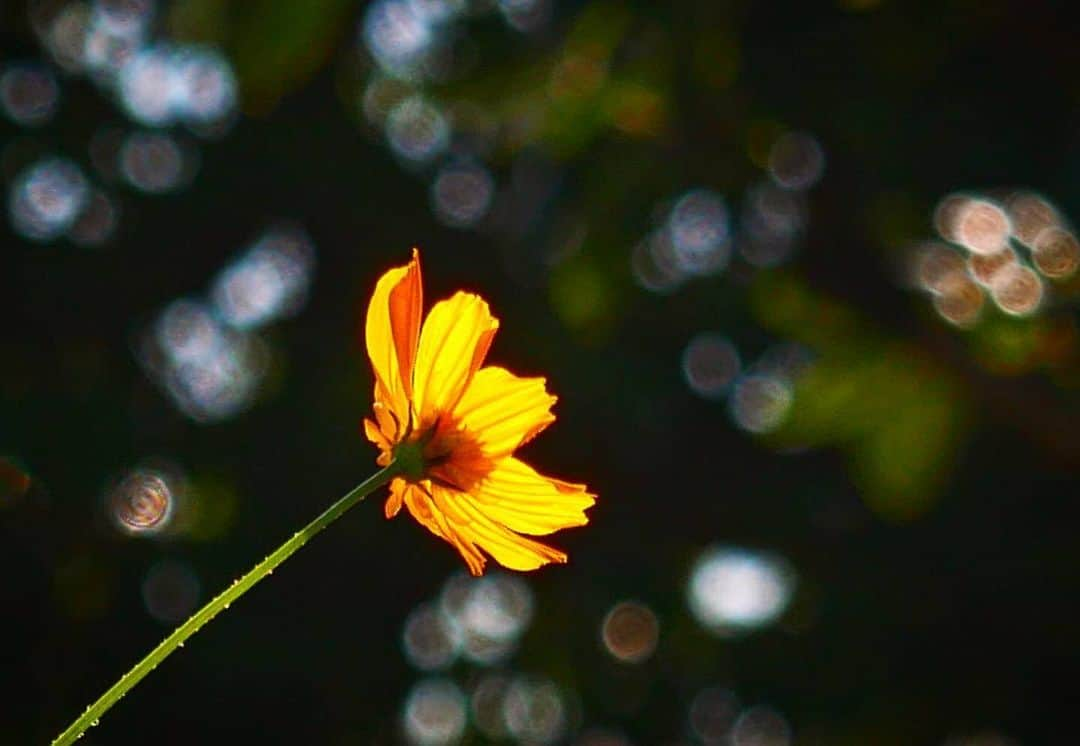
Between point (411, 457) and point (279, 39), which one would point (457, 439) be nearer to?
point (411, 457)

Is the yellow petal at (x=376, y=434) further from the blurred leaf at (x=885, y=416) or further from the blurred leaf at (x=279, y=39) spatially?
the blurred leaf at (x=885, y=416)

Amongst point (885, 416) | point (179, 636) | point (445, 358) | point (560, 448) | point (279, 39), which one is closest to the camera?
point (179, 636)

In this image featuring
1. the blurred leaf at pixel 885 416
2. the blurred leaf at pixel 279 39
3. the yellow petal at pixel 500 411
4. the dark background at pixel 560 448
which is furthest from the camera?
the dark background at pixel 560 448

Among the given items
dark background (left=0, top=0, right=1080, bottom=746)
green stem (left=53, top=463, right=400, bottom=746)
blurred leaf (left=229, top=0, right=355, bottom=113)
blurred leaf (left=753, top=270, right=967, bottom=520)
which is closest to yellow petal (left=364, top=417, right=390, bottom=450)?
green stem (left=53, top=463, right=400, bottom=746)

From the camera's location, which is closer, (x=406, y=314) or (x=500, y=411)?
(x=406, y=314)

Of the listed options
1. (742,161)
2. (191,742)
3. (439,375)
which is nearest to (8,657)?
(191,742)

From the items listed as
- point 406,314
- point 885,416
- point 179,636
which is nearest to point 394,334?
point 406,314

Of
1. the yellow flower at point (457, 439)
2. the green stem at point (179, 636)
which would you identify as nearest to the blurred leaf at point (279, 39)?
the yellow flower at point (457, 439)

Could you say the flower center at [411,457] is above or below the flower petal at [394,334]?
below
